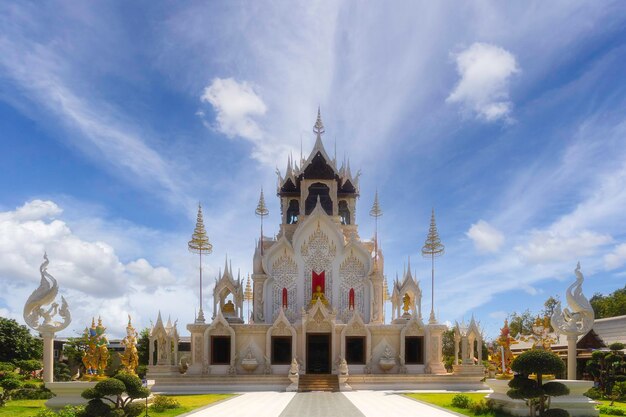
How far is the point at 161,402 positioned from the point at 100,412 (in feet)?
13.9

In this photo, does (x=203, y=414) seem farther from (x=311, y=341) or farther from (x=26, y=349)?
(x=26, y=349)

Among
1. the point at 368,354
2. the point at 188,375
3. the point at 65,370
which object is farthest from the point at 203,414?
the point at 65,370

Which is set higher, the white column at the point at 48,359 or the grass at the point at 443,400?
the white column at the point at 48,359

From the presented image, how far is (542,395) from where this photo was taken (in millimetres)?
16609

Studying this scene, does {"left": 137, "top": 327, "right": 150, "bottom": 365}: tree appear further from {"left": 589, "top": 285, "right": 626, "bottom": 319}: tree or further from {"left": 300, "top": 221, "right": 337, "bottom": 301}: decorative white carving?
{"left": 589, "top": 285, "right": 626, "bottom": 319}: tree

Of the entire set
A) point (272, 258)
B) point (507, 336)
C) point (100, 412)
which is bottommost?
point (100, 412)

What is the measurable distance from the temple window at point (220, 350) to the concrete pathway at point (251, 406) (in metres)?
5.72

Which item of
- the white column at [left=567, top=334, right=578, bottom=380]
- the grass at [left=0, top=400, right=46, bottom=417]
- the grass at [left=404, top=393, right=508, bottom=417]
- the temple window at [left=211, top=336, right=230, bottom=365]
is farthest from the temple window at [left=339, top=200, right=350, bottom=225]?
the grass at [left=0, top=400, right=46, bottom=417]

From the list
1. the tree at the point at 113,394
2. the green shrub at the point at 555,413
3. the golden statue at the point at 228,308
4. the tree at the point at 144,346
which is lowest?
the tree at the point at 144,346

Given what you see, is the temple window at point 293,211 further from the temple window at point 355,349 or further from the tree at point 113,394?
the tree at point 113,394

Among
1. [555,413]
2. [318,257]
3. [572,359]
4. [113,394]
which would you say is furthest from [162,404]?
[318,257]

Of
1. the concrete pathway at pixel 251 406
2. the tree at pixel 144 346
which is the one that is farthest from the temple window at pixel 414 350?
the tree at pixel 144 346

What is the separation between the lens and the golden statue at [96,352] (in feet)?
67.6

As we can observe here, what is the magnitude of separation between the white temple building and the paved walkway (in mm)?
4019
